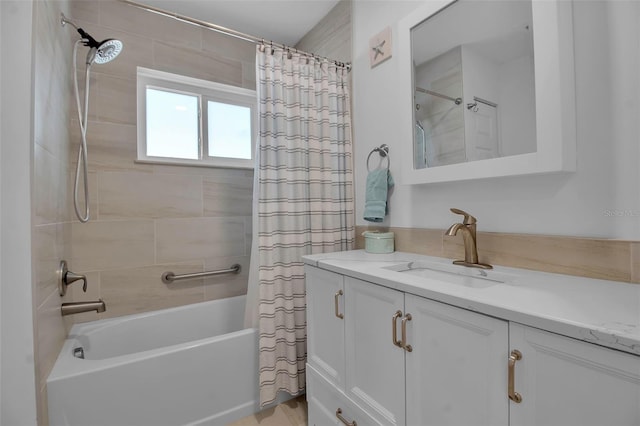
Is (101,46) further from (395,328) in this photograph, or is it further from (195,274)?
(395,328)

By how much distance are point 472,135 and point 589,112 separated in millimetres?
369

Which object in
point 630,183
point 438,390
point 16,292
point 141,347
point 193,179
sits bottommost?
point 141,347

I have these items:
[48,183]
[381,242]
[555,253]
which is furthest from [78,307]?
[555,253]

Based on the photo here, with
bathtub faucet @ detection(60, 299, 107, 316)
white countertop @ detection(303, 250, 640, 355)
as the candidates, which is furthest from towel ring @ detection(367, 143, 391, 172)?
bathtub faucet @ detection(60, 299, 107, 316)

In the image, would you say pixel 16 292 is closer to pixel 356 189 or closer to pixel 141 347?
pixel 141 347

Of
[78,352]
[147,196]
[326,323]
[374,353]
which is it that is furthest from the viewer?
[147,196]

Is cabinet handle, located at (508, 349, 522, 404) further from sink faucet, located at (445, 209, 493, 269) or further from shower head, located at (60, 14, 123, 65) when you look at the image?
shower head, located at (60, 14, 123, 65)

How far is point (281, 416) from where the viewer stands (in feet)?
5.30

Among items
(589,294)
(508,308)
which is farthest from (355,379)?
(589,294)

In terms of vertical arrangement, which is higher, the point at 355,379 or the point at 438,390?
the point at 438,390

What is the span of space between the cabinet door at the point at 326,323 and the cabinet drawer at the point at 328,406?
0.04 metres

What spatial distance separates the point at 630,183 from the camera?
0.84m

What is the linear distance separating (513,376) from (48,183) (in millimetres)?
1723

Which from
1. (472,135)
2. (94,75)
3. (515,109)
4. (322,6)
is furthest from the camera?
(322,6)
